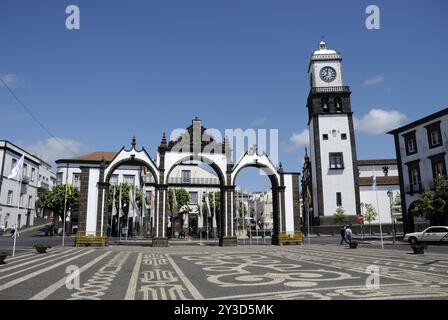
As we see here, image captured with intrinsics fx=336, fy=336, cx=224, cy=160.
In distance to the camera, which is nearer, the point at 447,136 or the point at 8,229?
the point at 447,136

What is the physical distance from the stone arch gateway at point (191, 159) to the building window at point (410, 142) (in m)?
18.1

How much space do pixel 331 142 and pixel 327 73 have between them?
1242 cm

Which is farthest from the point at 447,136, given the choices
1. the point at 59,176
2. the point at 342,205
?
the point at 59,176

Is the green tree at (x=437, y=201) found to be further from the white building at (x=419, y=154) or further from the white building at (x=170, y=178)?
the white building at (x=170, y=178)

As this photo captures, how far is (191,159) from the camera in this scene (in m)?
31.3

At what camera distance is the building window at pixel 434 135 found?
37062 mm

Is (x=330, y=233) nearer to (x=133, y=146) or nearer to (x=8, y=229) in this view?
(x=133, y=146)

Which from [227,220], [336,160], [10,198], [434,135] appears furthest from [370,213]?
[10,198]

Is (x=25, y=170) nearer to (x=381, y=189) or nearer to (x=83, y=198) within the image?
(x=83, y=198)

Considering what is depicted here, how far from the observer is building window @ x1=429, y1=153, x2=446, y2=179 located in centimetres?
3639

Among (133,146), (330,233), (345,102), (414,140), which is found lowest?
(330,233)

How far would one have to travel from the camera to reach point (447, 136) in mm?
35938

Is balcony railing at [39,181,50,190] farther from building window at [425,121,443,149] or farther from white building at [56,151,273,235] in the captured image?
building window at [425,121,443,149]
